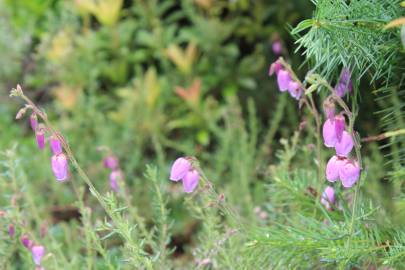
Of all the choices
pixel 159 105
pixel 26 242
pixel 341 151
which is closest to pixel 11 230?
pixel 26 242

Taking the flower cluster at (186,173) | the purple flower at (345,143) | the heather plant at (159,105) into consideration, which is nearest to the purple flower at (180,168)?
the flower cluster at (186,173)

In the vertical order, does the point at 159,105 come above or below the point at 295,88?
below

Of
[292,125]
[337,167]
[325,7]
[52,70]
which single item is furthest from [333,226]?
[52,70]

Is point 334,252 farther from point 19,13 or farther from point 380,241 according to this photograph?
point 19,13

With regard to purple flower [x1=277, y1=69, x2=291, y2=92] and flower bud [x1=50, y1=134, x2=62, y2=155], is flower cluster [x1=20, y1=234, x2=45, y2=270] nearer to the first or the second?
flower bud [x1=50, y1=134, x2=62, y2=155]

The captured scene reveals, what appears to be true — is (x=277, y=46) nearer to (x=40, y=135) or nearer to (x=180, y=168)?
(x=180, y=168)
